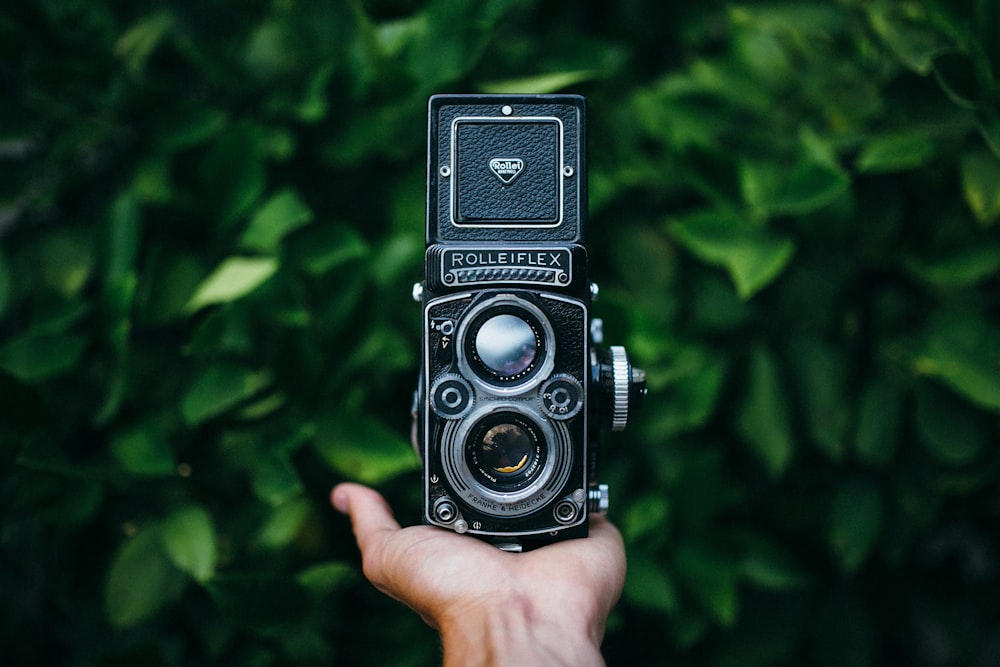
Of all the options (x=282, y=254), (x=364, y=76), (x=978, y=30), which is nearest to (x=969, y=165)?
(x=978, y=30)

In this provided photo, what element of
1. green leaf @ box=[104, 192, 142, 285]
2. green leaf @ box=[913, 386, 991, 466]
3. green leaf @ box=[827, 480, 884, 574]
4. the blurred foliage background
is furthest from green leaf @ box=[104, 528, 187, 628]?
green leaf @ box=[913, 386, 991, 466]

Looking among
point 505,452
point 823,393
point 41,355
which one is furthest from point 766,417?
point 41,355

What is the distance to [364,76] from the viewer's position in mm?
1030

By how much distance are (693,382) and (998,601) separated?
60 centimetres

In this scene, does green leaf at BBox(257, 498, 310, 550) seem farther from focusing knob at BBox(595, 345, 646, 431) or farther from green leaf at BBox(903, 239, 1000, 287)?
green leaf at BBox(903, 239, 1000, 287)

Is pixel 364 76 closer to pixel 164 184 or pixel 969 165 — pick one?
pixel 164 184

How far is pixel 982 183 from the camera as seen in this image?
36.5 inches

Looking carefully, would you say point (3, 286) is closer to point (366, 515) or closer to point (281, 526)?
point (281, 526)

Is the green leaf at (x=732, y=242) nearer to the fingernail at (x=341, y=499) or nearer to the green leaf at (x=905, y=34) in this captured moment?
the green leaf at (x=905, y=34)

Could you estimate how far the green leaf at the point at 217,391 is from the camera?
0.95 meters

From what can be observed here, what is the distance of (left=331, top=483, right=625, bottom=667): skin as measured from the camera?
657mm

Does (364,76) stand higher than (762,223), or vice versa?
(364,76)

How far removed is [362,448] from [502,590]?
1.09 ft

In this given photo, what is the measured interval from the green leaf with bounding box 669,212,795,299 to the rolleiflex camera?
299 millimetres
